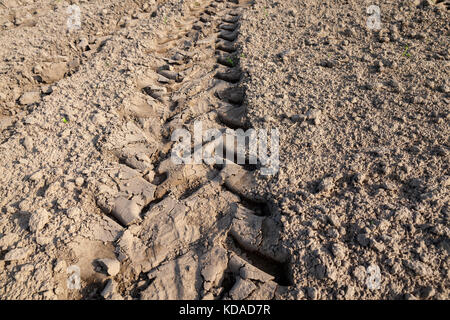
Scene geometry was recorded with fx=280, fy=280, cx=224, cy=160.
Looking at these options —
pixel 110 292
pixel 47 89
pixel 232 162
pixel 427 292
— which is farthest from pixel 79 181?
pixel 427 292

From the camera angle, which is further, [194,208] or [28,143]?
[28,143]

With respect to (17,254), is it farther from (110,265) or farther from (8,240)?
(110,265)

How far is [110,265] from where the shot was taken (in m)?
1.86

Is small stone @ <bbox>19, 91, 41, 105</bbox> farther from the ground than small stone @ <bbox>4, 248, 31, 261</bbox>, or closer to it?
farther from the ground

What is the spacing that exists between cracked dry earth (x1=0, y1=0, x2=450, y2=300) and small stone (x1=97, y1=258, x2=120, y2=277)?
12 mm

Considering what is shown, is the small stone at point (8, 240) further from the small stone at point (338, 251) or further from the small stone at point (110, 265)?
the small stone at point (338, 251)

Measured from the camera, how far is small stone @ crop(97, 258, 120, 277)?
6.08 feet

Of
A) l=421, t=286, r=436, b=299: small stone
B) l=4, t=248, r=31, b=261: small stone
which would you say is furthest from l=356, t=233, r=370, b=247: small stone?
l=4, t=248, r=31, b=261: small stone

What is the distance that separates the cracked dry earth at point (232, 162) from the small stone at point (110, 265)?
12mm

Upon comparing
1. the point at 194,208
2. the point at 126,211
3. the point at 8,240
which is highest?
the point at 194,208

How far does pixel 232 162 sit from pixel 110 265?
1.22 meters

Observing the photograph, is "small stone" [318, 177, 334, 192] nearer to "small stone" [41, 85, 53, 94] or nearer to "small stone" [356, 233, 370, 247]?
"small stone" [356, 233, 370, 247]

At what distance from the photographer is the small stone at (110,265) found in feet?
6.08

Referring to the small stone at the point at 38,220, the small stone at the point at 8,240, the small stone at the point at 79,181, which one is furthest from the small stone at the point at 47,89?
the small stone at the point at 8,240
